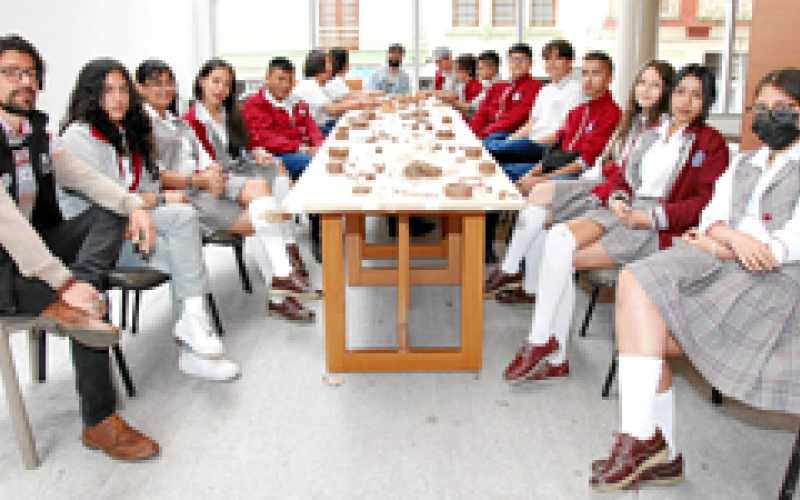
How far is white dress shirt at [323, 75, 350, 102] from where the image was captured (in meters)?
6.11

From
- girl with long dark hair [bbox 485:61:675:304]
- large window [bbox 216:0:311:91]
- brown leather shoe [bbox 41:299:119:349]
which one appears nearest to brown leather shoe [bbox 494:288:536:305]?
girl with long dark hair [bbox 485:61:675:304]

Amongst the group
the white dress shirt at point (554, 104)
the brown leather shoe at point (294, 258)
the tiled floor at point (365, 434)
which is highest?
the white dress shirt at point (554, 104)

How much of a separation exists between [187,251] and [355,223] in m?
1.04

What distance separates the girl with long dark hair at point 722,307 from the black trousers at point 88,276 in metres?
1.32

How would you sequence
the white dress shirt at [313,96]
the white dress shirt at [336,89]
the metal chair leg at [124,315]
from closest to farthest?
1. the metal chair leg at [124,315]
2. the white dress shirt at [313,96]
3. the white dress shirt at [336,89]

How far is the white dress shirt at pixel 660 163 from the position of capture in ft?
7.72

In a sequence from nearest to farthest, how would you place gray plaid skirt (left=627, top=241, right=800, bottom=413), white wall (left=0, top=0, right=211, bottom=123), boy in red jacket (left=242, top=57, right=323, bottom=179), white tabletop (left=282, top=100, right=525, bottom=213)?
1. gray plaid skirt (left=627, top=241, right=800, bottom=413)
2. white tabletop (left=282, top=100, right=525, bottom=213)
3. boy in red jacket (left=242, top=57, right=323, bottom=179)
4. white wall (left=0, top=0, right=211, bottom=123)

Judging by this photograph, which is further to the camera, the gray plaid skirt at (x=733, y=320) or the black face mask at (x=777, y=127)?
the black face mask at (x=777, y=127)

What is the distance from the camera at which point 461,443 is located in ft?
6.67

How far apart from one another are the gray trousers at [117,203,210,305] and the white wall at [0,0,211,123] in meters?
2.23

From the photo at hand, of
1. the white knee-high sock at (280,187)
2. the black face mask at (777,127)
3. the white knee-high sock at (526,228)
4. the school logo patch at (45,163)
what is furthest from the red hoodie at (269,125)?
the black face mask at (777,127)

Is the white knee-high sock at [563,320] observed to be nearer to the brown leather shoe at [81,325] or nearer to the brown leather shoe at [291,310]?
the brown leather shoe at [291,310]

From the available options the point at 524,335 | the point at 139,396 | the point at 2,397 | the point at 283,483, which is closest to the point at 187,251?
the point at 139,396

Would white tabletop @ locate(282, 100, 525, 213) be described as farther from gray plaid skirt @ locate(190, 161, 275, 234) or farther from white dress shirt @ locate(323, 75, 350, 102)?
white dress shirt @ locate(323, 75, 350, 102)
